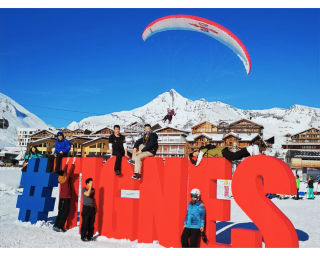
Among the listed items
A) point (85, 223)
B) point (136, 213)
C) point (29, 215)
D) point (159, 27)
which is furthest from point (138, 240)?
point (159, 27)

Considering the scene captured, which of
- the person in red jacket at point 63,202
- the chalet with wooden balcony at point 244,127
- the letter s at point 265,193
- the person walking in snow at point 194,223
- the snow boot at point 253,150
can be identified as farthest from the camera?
the chalet with wooden balcony at point 244,127

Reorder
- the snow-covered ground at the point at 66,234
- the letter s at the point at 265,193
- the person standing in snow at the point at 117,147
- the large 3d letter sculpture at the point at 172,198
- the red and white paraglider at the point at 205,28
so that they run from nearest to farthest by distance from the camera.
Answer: the letter s at the point at 265,193
the large 3d letter sculpture at the point at 172,198
the snow-covered ground at the point at 66,234
the person standing in snow at the point at 117,147
the red and white paraglider at the point at 205,28

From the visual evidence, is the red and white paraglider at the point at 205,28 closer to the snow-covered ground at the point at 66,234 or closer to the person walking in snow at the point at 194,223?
the snow-covered ground at the point at 66,234

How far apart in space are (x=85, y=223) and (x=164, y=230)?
6.66 feet

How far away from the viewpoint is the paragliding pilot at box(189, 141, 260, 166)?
251 inches

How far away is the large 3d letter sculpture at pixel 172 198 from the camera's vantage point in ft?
19.4

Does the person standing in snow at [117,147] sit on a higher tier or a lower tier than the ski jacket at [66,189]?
higher

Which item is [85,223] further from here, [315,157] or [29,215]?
[315,157]

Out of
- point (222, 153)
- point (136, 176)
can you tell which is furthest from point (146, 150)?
point (222, 153)

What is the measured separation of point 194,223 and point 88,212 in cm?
286

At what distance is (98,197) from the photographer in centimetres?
824

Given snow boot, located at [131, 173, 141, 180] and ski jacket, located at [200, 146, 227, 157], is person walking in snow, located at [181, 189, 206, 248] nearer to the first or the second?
ski jacket, located at [200, 146, 227, 157]

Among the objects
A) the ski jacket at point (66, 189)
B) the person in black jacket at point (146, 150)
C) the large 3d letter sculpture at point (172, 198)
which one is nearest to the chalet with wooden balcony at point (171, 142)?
the large 3d letter sculpture at point (172, 198)

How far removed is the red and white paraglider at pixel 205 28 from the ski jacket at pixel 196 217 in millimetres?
11314
